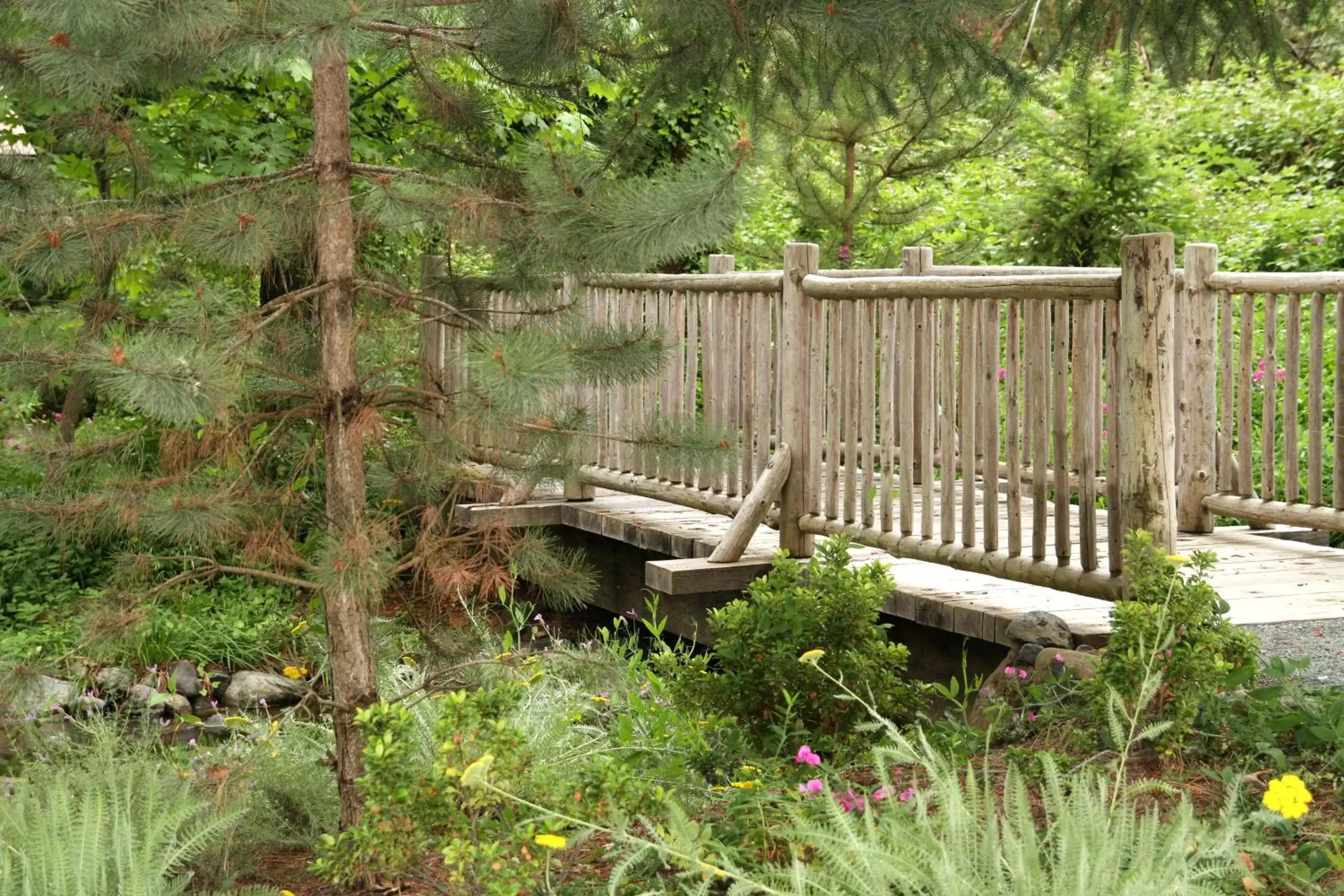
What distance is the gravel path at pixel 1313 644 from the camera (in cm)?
468

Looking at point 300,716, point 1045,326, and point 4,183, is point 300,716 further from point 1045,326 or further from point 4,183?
point 1045,326

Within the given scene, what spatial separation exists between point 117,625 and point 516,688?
1407 mm

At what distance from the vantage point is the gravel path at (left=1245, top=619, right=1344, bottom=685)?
15.4 ft

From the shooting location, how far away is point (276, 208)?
430 cm

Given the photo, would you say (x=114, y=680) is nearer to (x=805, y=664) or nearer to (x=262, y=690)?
(x=262, y=690)

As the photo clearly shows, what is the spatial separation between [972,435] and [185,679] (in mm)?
4394

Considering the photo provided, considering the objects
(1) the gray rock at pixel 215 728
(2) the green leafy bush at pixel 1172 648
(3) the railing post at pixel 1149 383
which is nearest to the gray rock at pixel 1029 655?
(3) the railing post at pixel 1149 383

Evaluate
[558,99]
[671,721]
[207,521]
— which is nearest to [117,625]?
[207,521]

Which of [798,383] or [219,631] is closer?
[798,383]

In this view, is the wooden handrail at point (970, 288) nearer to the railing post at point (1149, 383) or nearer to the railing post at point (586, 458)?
the railing post at point (1149, 383)

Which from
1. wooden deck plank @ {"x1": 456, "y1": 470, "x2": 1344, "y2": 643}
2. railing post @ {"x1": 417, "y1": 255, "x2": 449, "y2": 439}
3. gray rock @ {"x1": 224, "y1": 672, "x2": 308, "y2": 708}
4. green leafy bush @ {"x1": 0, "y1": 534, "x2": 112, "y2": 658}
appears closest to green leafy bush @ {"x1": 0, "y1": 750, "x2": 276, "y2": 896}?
railing post @ {"x1": 417, "y1": 255, "x2": 449, "y2": 439}

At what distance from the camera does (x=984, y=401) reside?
6.02m

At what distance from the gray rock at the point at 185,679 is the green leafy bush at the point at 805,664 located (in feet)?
13.9

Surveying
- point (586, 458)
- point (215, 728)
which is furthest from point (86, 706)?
point (586, 458)
